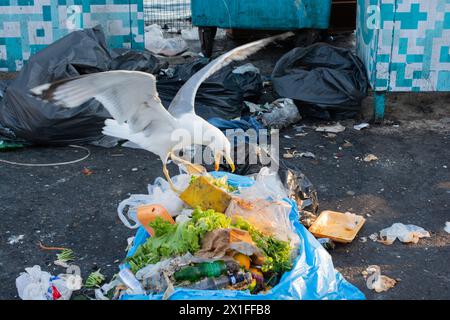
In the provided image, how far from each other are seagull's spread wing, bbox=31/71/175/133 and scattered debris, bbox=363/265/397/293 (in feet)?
5.09

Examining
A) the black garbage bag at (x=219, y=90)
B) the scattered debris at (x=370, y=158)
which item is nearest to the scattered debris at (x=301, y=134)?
the black garbage bag at (x=219, y=90)

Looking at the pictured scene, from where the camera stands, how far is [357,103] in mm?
5840

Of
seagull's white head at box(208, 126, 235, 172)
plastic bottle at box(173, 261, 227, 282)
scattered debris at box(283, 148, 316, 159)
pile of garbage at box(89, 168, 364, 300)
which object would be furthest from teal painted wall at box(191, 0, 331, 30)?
plastic bottle at box(173, 261, 227, 282)

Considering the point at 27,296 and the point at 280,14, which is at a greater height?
the point at 280,14

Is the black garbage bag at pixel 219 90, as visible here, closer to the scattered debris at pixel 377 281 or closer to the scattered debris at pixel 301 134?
the scattered debris at pixel 301 134

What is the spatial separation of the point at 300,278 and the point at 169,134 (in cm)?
150

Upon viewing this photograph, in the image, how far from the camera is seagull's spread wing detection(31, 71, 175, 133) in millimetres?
3412

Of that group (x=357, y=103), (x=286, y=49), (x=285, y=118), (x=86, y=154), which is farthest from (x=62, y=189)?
(x=286, y=49)

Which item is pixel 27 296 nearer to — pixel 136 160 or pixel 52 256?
pixel 52 256

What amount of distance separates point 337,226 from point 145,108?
143 centimetres

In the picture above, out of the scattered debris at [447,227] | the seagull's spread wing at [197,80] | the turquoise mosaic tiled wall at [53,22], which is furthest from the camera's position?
the turquoise mosaic tiled wall at [53,22]

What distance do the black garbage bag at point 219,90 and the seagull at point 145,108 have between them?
4.37ft

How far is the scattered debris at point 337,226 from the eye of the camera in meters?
3.79

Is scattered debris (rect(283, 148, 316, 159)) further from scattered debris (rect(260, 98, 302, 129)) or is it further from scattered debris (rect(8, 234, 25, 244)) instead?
scattered debris (rect(8, 234, 25, 244))
